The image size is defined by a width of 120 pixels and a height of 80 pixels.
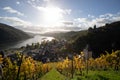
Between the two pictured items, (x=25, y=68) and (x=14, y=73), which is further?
(x=25, y=68)

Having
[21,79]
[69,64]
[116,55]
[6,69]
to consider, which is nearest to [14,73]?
[6,69]

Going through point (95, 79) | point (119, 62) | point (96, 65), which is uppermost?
point (95, 79)

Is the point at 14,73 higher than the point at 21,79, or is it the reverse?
the point at 14,73

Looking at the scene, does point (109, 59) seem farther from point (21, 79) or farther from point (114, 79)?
point (114, 79)

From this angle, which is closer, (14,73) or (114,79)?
(114,79)

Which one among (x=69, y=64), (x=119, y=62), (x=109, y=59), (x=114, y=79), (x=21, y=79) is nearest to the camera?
(x=114, y=79)

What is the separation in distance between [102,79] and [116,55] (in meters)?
50.8

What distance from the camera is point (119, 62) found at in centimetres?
6994

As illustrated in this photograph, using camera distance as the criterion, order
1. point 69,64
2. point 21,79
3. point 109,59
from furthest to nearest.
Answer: point 69,64
point 109,59
point 21,79

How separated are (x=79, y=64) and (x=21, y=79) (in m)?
32.3

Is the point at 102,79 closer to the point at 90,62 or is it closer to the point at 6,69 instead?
the point at 6,69

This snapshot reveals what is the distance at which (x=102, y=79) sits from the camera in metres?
22.2

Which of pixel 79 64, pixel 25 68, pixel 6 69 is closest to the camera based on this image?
pixel 6 69

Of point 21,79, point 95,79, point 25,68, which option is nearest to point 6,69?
point 25,68
